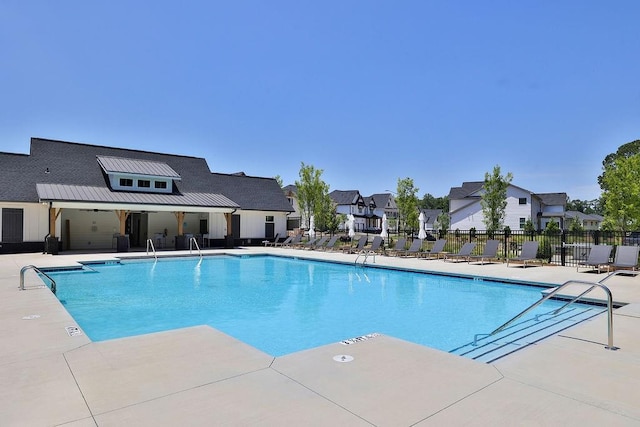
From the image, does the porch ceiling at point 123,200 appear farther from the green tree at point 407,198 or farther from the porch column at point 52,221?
the green tree at point 407,198

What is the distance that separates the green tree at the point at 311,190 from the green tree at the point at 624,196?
907 inches

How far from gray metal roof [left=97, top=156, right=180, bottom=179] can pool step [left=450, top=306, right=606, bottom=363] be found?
68.8 feet

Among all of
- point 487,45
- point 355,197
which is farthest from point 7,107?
point 355,197

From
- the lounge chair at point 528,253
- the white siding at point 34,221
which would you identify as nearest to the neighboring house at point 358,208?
the white siding at point 34,221

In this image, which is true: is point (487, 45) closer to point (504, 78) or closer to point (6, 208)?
point (504, 78)

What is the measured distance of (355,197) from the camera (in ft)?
187

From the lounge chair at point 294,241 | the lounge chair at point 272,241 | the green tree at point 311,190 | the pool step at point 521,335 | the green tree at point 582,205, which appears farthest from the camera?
the green tree at point 582,205

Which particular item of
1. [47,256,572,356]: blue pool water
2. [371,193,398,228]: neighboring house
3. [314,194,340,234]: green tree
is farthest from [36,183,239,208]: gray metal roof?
[371,193,398,228]: neighboring house

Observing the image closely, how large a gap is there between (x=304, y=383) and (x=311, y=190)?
114 feet

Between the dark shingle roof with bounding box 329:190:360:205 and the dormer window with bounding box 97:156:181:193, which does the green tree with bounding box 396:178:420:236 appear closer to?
the dormer window with bounding box 97:156:181:193

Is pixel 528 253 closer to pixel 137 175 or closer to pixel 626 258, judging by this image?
pixel 626 258

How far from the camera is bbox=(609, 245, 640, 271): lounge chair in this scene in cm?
1168

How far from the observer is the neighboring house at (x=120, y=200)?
18578 millimetres

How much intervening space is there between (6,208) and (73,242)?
477cm
